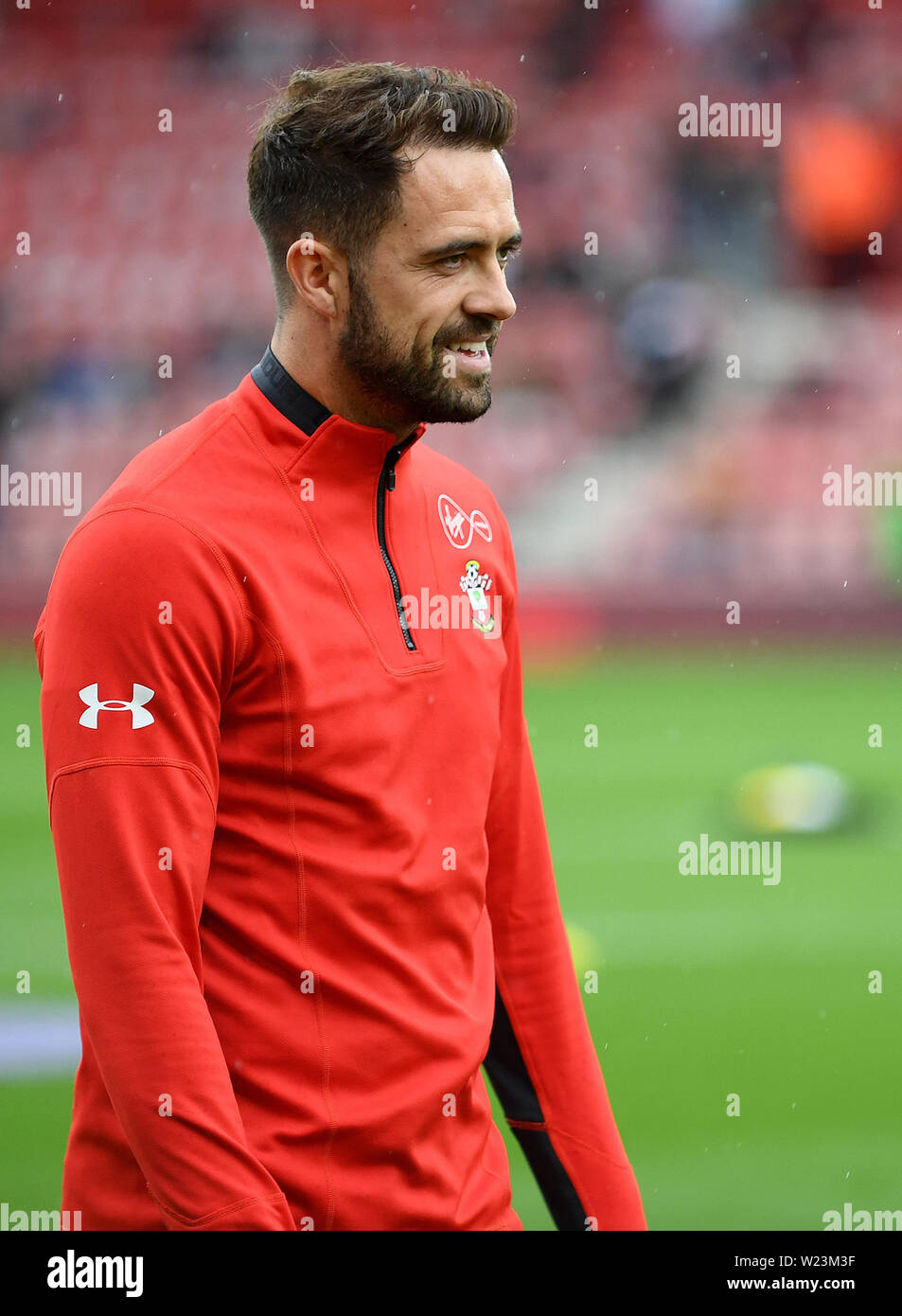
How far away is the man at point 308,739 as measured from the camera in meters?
1.47

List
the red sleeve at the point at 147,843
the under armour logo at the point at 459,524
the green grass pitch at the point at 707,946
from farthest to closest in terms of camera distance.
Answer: the green grass pitch at the point at 707,946 → the under armour logo at the point at 459,524 → the red sleeve at the point at 147,843

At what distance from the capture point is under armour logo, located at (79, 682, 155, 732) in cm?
146

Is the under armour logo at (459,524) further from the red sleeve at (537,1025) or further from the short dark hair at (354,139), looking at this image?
the short dark hair at (354,139)

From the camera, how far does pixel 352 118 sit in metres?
1.67

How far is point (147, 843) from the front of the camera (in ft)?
4.81

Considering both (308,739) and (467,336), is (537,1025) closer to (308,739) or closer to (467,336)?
(308,739)

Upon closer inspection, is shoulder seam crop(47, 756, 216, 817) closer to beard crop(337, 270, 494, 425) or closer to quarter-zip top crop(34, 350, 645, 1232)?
quarter-zip top crop(34, 350, 645, 1232)

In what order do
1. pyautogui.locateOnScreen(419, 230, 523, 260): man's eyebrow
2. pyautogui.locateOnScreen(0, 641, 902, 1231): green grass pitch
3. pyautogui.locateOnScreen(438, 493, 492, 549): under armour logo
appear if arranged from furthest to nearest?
pyautogui.locateOnScreen(0, 641, 902, 1231): green grass pitch < pyautogui.locateOnScreen(438, 493, 492, 549): under armour logo < pyautogui.locateOnScreen(419, 230, 523, 260): man's eyebrow

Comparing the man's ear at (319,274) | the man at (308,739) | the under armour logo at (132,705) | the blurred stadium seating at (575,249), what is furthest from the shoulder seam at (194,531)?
the blurred stadium seating at (575,249)

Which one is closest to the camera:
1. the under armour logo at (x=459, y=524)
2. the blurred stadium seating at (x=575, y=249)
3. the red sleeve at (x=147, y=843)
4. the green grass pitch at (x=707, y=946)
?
the red sleeve at (x=147, y=843)

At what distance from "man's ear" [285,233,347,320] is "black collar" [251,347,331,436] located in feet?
0.26

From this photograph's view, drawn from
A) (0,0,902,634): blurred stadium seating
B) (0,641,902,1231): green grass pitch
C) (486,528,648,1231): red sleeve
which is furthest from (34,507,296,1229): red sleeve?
(0,0,902,634): blurred stadium seating

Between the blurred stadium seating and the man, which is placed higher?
the blurred stadium seating

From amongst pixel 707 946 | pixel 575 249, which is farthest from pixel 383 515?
pixel 575 249
